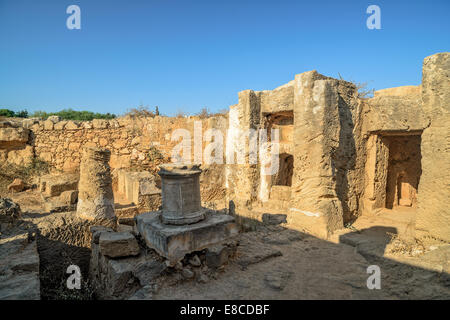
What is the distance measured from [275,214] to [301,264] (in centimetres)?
283

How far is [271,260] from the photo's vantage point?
14.3 ft

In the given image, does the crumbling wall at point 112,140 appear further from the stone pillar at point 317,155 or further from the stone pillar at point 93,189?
the stone pillar at point 317,155

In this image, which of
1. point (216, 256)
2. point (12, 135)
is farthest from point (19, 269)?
point (12, 135)

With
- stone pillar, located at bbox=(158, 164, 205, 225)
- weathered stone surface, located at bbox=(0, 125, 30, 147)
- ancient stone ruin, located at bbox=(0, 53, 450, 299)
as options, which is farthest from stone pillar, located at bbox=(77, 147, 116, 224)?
weathered stone surface, located at bbox=(0, 125, 30, 147)

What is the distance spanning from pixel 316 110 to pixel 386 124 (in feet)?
6.32

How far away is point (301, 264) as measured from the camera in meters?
4.15

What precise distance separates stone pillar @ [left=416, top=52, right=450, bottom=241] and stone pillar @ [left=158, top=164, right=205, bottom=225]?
12.6 ft

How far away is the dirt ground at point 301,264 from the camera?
10.7 feet

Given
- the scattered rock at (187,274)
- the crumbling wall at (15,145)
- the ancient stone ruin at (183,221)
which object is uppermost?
the crumbling wall at (15,145)

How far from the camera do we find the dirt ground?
10.7 ft

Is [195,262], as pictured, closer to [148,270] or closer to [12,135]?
[148,270]

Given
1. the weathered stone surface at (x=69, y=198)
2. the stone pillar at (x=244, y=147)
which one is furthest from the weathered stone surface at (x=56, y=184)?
the stone pillar at (x=244, y=147)

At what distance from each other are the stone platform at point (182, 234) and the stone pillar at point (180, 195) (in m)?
0.13

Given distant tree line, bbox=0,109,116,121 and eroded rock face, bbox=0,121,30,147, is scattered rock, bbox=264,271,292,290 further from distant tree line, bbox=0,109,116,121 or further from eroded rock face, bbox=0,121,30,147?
distant tree line, bbox=0,109,116,121
